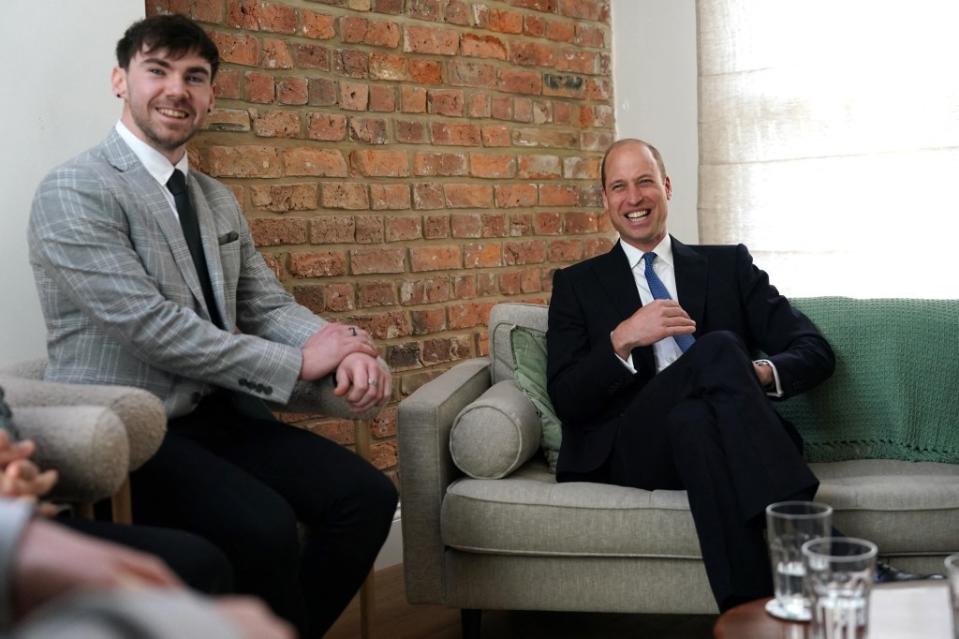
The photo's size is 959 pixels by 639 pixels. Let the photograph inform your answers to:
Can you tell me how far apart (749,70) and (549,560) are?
2244mm

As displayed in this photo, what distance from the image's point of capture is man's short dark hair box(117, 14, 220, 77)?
225 cm

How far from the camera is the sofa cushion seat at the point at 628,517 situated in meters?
2.36

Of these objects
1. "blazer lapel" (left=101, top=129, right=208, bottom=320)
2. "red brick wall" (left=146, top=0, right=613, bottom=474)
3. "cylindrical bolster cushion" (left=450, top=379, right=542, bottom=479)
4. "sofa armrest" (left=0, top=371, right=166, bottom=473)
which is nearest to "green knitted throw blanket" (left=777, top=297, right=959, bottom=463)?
"cylindrical bolster cushion" (left=450, top=379, right=542, bottom=479)

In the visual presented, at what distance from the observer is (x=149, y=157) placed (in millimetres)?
2258

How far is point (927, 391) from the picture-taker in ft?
8.96

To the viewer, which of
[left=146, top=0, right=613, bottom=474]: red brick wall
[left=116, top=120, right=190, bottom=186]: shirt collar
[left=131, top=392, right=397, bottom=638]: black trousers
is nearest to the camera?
[left=131, top=392, right=397, bottom=638]: black trousers

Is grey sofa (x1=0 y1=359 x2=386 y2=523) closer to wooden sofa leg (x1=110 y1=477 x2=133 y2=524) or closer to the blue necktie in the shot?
wooden sofa leg (x1=110 y1=477 x2=133 y2=524)

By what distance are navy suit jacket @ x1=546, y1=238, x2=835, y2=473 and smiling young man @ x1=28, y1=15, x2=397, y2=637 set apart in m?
0.53

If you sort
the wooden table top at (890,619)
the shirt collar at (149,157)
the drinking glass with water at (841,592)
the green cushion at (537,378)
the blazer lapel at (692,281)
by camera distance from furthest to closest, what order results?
the blazer lapel at (692,281), the green cushion at (537,378), the shirt collar at (149,157), the wooden table top at (890,619), the drinking glass with water at (841,592)

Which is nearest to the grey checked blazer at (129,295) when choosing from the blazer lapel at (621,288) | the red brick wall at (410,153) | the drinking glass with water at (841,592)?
the red brick wall at (410,153)

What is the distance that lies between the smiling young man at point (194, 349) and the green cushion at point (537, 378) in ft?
1.72

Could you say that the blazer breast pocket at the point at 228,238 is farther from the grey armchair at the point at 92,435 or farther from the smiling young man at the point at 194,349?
the grey armchair at the point at 92,435

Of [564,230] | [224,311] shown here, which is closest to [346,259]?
[224,311]

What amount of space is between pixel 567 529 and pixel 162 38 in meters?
1.35
